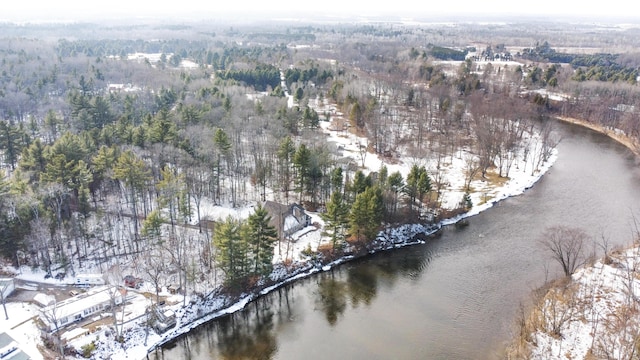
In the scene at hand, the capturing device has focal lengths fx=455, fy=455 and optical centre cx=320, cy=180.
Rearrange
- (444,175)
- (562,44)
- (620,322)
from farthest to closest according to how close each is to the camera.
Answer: (562,44)
(444,175)
(620,322)

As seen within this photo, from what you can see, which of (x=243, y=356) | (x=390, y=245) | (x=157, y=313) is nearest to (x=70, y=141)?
(x=157, y=313)

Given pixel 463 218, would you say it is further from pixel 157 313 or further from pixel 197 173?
pixel 157 313

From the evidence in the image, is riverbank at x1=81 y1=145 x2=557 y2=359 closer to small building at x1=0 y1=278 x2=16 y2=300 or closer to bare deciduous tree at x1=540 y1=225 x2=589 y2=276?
small building at x1=0 y1=278 x2=16 y2=300

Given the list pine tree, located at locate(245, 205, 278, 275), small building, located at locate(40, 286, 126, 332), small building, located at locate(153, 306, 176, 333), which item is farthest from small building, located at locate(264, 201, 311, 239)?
small building, located at locate(40, 286, 126, 332)

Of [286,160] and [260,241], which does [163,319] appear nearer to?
[260,241]

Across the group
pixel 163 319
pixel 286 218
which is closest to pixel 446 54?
pixel 286 218

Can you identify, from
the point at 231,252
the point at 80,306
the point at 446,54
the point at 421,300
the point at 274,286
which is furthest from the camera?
the point at 446,54

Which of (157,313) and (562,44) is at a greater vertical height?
(562,44)
